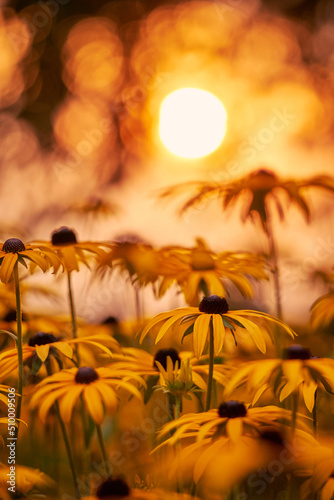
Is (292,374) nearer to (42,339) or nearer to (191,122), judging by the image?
(42,339)

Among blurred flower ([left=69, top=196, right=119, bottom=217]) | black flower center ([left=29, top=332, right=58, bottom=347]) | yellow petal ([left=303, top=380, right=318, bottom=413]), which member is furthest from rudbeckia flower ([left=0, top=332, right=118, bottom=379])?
blurred flower ([left=69, top=196, right=119, bottom=217])

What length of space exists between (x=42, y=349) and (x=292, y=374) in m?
0.60

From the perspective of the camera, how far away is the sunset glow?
427cm

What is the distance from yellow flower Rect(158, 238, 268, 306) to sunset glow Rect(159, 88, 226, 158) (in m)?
2.61

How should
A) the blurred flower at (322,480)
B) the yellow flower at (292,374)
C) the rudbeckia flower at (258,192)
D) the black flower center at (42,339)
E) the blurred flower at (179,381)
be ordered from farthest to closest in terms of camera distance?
1. the rudbeckia flower at (258,192)
2. the black flower center at (42,339)
3. the blurred flower at (179,381)
4. the yellow flower at (292,374)
5. the blurred flower at (322,480)

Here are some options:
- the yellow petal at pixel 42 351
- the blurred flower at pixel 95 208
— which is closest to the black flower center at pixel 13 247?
the yellow petal at pixel 42 351

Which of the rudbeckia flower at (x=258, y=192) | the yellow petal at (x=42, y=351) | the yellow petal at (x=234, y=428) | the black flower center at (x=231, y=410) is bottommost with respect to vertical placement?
the yellow petal at (x=234, y=428)

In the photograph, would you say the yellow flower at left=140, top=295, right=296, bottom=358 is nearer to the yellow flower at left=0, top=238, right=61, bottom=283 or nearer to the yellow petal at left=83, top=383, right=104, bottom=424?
the yellow petal at left=83, top=383, right=104, bottom=424

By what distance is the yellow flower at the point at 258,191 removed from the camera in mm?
1684

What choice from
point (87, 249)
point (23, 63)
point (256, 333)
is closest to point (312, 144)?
point (23, 63)

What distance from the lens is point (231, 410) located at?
3.70 ft

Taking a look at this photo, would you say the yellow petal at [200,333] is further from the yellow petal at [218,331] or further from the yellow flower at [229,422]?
the yellow flower at [229,422]

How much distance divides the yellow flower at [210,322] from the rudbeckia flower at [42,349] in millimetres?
148

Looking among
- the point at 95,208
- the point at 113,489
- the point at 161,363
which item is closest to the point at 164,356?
the point at 161,363
